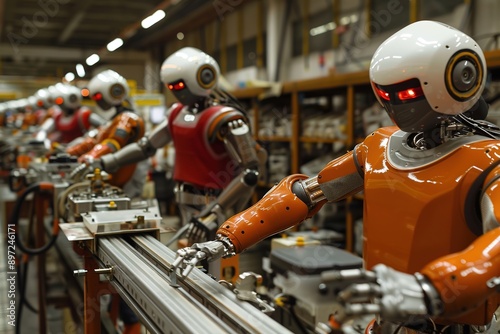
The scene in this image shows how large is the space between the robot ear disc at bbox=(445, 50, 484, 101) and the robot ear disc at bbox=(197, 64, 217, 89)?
213 cm

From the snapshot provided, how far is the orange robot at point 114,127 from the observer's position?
4215 mm

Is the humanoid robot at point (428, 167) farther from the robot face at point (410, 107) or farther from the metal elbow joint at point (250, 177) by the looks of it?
the metal elbow joint at point (250, 177)

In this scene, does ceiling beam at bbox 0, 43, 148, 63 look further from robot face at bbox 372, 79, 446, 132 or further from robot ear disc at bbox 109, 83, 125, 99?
robot face at bbox 372, 79, 446, 132

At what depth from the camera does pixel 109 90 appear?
4.77 metres

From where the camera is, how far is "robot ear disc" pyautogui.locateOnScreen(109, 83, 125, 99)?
4.78 meters

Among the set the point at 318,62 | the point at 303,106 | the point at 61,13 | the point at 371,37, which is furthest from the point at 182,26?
the point at 303,106

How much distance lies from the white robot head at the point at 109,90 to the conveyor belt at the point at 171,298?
3.18 metres

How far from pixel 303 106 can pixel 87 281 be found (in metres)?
4.20

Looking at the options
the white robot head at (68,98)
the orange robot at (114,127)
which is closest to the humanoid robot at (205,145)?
the orange robot at (114,127)

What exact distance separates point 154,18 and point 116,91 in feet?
17.9

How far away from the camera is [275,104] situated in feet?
20.9

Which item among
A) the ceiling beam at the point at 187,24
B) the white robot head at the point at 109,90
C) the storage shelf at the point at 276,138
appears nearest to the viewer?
the white robot head at the point at 109,90

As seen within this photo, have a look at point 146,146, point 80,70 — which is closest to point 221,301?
point 146,146

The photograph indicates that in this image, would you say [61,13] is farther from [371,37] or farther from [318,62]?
[371,37]
